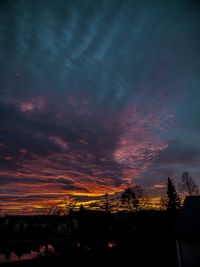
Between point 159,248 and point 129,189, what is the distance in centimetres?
4808

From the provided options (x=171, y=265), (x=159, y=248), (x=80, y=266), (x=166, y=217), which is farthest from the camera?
(x=166, y=217)

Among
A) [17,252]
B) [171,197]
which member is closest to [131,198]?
[171,197]

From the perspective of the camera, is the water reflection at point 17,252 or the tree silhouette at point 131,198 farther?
the tree silhouette at point 131,198

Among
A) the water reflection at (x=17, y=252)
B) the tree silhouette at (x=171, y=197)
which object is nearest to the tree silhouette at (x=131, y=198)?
the tree silhouette at (x=171, y=197)

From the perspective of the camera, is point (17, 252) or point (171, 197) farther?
point (171, 197)

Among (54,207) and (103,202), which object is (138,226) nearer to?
(103,202)

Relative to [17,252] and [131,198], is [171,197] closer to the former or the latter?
[131,198]

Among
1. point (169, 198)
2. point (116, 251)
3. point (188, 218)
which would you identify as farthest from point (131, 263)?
point (169, 198)

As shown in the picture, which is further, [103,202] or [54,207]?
[54,207]

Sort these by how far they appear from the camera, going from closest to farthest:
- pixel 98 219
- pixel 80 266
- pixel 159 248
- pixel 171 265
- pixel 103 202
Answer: pixel 80 266 < pixel 171 265 < pixel 159 248 < pixel 98 219 < pixel 103 202

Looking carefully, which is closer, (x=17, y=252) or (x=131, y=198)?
(x=17, y=252)

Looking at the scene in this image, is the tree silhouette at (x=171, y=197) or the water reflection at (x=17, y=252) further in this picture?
the tree silhouette at (x=171, y=197)

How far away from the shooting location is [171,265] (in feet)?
49.2

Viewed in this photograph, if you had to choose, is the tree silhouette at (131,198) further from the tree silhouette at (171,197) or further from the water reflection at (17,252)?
the water reflection at (17,252)
